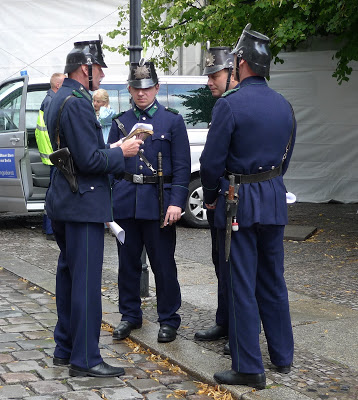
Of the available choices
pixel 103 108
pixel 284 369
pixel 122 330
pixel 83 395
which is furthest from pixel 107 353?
pixel 103 108

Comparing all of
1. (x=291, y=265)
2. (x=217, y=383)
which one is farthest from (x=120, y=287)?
(x=291, y=265)

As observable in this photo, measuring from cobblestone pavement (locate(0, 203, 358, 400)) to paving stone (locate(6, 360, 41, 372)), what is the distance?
1.12 metres

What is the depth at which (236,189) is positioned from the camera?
4734 millimetres

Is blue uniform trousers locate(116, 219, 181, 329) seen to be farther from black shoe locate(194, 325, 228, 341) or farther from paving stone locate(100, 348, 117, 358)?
paving stone locate(100, 348, 117, 358)

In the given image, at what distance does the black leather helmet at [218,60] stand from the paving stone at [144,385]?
2042mm

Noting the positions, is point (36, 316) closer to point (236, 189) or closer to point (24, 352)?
point (24, 352)

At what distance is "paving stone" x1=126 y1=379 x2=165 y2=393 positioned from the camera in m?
4.82

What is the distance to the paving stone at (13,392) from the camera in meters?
4.63

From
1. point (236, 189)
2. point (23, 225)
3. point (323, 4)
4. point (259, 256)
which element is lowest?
point (23, 225)

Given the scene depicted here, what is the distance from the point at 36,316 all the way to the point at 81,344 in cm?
163

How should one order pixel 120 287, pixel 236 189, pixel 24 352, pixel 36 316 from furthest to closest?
pixel 36 316 → pixel 120 287 → pixel 24 352 → pixel 236 189

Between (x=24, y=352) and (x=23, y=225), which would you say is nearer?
(x=24, y=352)

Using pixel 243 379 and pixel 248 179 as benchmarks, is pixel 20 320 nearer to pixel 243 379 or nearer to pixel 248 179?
pixel 243 379

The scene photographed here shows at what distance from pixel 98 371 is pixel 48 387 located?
33 cm
